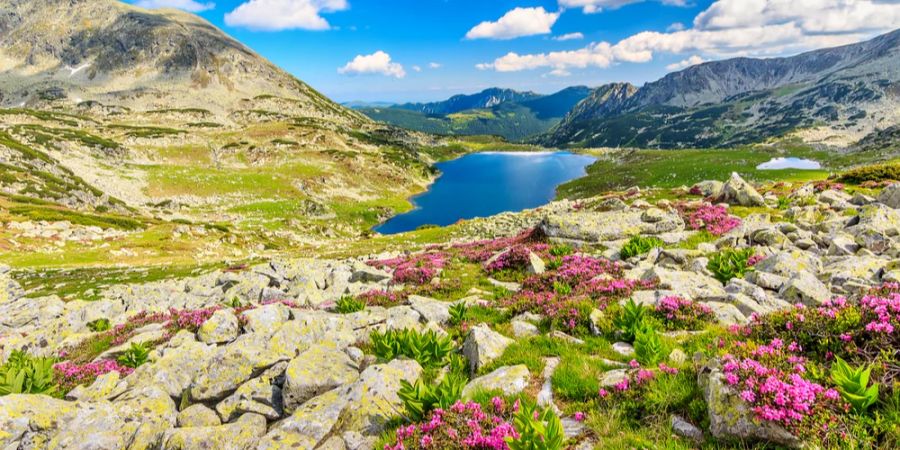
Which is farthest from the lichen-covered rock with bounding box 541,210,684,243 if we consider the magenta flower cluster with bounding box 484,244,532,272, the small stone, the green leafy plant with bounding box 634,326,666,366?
the green leafy plant with bounding box 634,326,666,366

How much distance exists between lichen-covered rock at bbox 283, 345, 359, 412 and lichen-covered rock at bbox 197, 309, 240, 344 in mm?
5309

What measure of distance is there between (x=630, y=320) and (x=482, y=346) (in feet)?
12.8

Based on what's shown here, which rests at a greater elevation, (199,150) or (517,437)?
(199,150)

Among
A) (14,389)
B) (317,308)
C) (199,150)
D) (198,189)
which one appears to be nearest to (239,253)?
(317,308)

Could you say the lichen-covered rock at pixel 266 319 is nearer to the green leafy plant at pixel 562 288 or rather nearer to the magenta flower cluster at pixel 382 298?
the magenta flower cluster at pixel 382 298

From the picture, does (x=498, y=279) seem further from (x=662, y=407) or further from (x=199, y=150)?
(x=199, y=150)

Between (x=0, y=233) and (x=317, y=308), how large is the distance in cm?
7206

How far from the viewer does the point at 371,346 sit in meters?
Result: 10.8

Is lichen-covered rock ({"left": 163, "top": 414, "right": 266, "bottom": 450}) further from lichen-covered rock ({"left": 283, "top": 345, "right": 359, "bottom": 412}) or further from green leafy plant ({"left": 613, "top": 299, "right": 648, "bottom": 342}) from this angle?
green leafy plant ({"left": 613, "top": 299, "right": 648, "bottom": 342})

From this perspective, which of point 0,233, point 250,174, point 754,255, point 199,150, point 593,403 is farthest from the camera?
point 199,150

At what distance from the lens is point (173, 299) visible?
25.0 m

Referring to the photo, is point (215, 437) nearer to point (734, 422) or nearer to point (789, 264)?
point (734, 422)

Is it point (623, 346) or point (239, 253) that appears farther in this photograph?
point (239, 253)

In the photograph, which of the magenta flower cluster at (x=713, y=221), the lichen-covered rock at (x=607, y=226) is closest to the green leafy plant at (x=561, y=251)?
the lichen-covered rock at (x=607, y=226)
